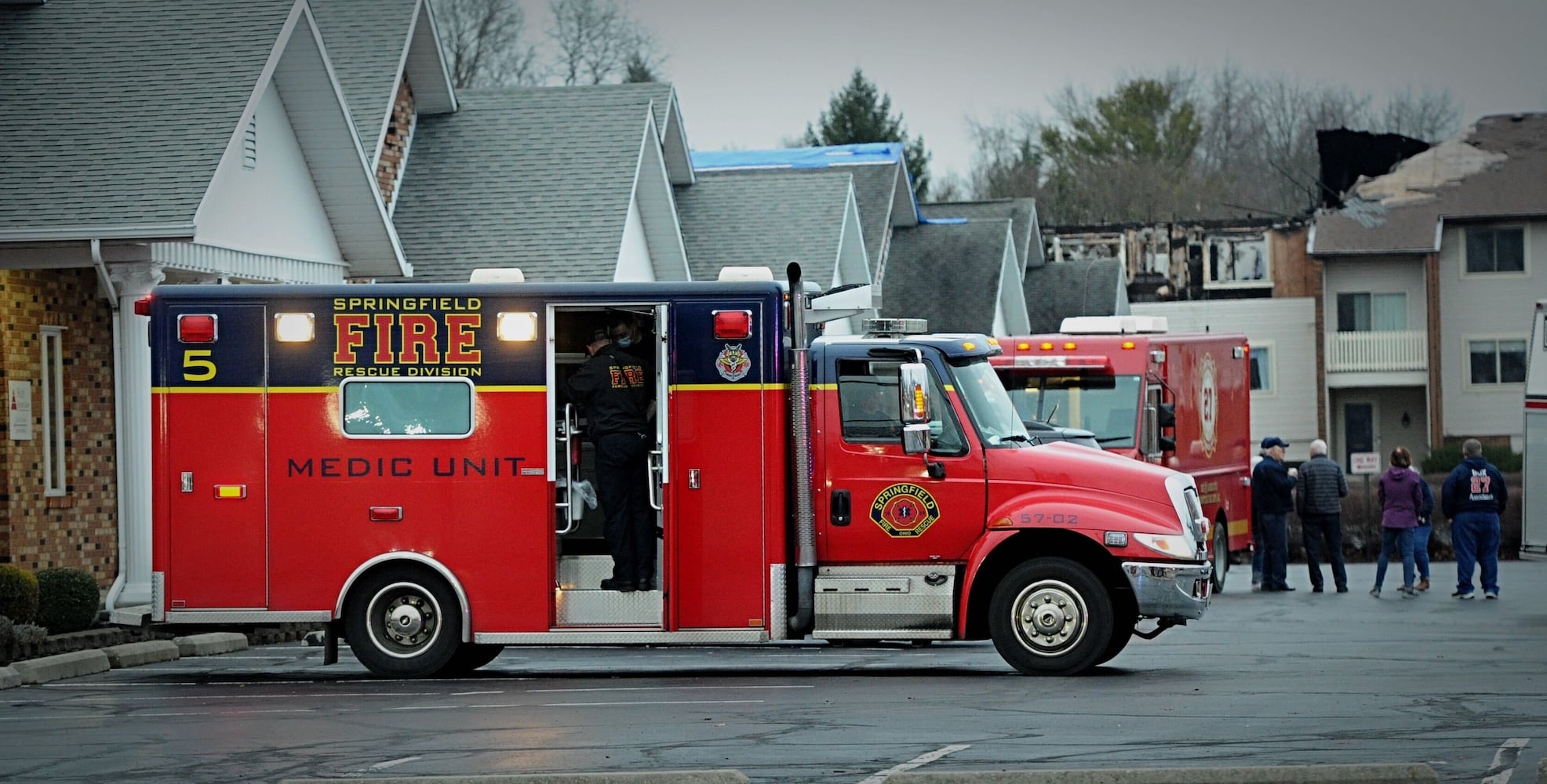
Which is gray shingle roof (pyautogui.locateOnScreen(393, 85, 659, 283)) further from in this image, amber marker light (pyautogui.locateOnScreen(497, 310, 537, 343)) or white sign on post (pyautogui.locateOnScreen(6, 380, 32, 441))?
amber marker light (pyautogui.locateOnScreen(497, 310, 537, 343))

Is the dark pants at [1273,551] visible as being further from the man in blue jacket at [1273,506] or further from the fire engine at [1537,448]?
the fire engine at [1537,448]

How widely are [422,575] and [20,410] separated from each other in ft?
19.8

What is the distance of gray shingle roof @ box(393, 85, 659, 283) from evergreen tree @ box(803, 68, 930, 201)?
2086 inches

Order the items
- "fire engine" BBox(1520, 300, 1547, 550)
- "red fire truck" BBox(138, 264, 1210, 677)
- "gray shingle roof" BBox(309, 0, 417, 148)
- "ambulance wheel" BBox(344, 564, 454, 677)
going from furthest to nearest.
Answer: "gray shingle roof" BBox(309, 0, 417, 148), "fire engine" BBox(1520, 300, 1547, 550), "ambulance wheel" BBox(344, 564, 454, 677), "red fire truck" BBox(138, 264, 1210, 677)

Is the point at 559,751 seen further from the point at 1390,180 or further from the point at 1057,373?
the point at 1390,180

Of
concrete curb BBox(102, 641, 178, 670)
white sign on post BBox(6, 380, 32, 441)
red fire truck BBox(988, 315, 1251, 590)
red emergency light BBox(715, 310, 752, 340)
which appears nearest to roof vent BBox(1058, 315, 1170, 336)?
red fire truck BBox(988, 315, 1251, 590)

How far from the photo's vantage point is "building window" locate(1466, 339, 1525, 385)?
59.6 metres

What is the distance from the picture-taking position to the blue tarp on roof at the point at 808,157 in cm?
4603

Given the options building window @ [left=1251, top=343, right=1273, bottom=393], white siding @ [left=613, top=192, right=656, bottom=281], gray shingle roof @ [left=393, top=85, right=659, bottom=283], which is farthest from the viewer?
building window @ [left=1251, top=343, right=1273, bottom=393]

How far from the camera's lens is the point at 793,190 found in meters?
36.4

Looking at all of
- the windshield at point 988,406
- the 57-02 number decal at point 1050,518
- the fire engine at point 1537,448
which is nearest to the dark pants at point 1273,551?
the fire engine at point 1537,448

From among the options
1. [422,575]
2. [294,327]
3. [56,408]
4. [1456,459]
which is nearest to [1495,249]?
[1456,459]

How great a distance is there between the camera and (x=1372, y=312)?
60.9m

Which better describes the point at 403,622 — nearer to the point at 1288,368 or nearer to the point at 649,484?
the point at 649,484
